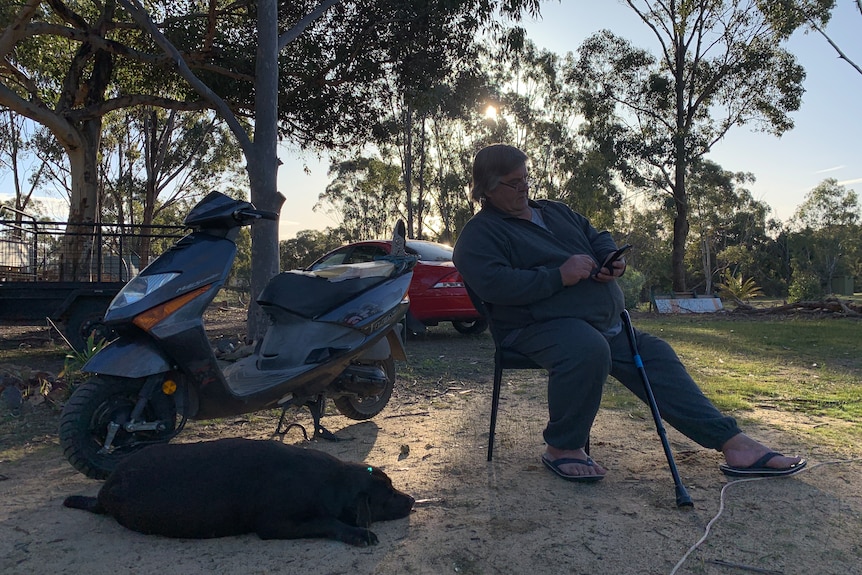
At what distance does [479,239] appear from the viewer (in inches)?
116

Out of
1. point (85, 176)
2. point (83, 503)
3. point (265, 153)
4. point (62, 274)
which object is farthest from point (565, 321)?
point (85, 176)

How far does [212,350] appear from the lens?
121 inches

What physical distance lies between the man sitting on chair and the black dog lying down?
896mm

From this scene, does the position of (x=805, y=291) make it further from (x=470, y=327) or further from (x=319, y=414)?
(x=319, y=414)

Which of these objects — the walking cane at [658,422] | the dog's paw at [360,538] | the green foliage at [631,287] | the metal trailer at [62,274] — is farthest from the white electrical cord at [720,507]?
the green foliage at [631,287]

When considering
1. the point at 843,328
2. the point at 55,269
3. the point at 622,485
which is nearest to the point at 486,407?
the point at 622,485

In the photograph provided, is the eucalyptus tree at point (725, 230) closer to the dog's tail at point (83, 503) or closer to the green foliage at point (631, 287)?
the green foliage at point (631, 287)

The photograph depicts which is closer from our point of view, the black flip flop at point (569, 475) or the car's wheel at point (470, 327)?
the black flip flop at point (569, 475)

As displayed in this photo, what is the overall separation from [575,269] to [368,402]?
1877mm

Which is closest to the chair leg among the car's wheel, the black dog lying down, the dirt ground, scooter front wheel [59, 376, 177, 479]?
the dirt ground

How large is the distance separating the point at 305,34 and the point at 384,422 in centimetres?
728

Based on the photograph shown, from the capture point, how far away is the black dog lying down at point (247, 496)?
Result: 2.22m

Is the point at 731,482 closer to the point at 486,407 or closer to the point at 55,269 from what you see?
the point at 486,407

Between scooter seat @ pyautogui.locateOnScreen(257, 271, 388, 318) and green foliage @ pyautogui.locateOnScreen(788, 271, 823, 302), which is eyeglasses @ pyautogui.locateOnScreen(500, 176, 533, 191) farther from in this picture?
green foliage @ pyautogui.locateOnScreen(788, 271, 823, 302)
